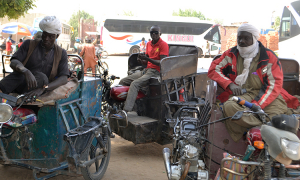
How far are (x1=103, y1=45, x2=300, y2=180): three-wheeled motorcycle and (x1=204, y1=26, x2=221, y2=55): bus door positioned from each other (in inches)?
889

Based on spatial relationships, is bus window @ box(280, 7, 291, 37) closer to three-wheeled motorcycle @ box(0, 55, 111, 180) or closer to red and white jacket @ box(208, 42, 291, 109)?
red and white jacket @ box(208, 42, 291, 109)

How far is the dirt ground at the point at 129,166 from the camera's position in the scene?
384cm

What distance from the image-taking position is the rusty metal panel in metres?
4.57

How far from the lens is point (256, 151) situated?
2.50m

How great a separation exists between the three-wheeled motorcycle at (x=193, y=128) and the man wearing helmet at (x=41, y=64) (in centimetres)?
94

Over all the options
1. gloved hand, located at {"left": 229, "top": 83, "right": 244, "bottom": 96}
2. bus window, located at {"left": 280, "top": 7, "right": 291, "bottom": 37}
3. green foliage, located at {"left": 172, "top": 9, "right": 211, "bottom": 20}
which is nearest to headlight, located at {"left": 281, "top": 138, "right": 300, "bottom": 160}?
gloved hand, located at {"left": 229, "top": 83, "right": 244, "bottom": 96}

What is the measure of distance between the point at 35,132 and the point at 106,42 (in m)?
24.2

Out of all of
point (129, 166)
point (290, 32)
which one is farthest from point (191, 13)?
point (129, 166)

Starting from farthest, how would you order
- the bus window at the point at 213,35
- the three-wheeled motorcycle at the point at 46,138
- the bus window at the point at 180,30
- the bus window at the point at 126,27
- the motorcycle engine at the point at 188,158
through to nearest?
the bus window at the point at 213,35, the bus window at the point at 180,30, the bus window at the point at 126,27, the three-wheeled motorcycle at the point at 46,138, the motorcycle engine at the point at 188,158

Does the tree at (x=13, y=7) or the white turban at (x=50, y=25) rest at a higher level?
the tree at (x=13, y=7)

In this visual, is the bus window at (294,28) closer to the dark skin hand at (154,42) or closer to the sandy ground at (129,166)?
the dark skin hand at (154,42)

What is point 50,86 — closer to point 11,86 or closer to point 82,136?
point 11,86


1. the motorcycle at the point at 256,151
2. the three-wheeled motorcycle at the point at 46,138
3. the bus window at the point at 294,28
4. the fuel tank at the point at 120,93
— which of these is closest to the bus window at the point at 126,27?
the bus window at the point at 294,28

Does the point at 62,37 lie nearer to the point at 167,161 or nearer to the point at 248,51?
the point at 248,51
